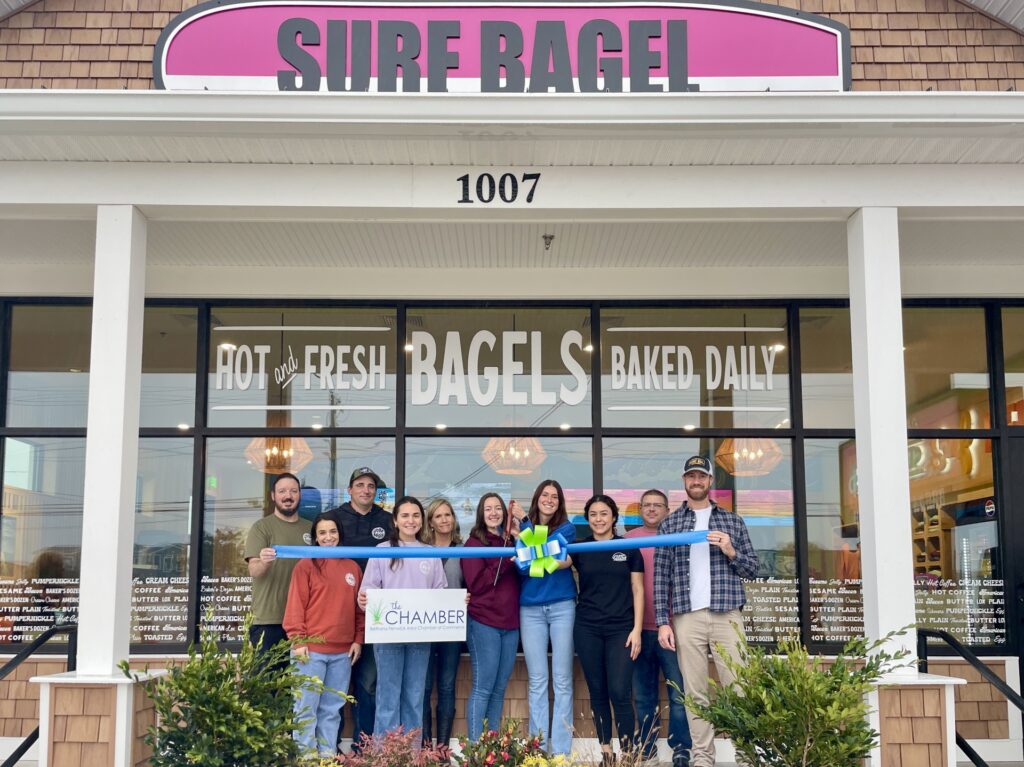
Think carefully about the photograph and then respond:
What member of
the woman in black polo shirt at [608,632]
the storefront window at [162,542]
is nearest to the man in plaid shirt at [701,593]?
the woman in black polo shirt at [608,632]

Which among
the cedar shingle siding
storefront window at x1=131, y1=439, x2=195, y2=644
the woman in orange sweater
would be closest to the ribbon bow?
the woman in orange sweater

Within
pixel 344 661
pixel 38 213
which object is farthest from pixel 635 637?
pixel 38 213

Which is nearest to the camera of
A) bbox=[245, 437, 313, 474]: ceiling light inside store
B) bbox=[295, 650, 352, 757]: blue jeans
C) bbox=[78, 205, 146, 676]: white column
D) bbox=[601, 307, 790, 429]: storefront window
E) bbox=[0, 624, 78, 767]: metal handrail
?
bbox=[78, 205, 146, 676]: white column

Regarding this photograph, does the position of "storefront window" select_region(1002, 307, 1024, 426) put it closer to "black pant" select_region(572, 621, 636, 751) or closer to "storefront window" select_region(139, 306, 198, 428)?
"black pant" select_region(572, 621, 636, 751)

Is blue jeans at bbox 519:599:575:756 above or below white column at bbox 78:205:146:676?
below

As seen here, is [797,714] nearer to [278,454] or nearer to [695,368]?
[695,368]

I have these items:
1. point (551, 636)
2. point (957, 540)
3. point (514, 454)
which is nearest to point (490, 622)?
point (551, 636)

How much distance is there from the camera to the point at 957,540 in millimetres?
8508

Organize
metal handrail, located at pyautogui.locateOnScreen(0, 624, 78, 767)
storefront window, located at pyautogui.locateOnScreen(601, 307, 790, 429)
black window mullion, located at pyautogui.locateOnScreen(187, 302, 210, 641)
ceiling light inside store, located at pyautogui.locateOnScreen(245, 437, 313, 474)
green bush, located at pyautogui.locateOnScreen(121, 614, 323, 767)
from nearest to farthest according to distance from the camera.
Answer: green bush, located at pyautogui.locateOnScreen(121, 614, 323, 767)
metal handrail, located at pyautogui.locateOnScreen(0, 624, 78, 767)
black window mullion, located at pyautogui.locateOnScreen(187, 302, 210, 641)
ceiling light inside store, located at pyautogui.locateOnScreen(245, 437, 313, 474)
storefront window, located at pyautogui.locateOnScreen(601, 307, 790, 429)

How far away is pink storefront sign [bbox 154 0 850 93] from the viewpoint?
21.2 ft

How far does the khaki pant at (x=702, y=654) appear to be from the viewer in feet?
22.4

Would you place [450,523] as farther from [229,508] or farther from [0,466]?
[0,466]

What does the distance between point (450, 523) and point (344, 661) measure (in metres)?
1.11

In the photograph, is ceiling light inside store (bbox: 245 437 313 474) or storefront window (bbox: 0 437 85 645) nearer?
storefront window (bbox: 0 437 85 645)
